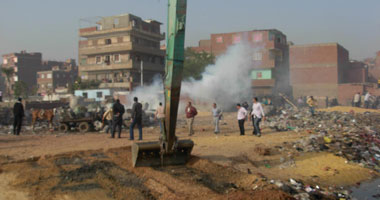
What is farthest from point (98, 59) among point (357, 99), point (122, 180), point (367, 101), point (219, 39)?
point (122, 180)

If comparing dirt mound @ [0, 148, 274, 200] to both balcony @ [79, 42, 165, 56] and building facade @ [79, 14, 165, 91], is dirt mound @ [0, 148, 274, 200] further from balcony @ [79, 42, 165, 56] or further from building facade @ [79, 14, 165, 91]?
balcony @ [79, 42, 165, 56]

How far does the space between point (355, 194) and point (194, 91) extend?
83.1ft

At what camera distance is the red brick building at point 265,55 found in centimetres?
4325

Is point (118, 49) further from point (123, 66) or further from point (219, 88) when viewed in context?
point (219, 88)

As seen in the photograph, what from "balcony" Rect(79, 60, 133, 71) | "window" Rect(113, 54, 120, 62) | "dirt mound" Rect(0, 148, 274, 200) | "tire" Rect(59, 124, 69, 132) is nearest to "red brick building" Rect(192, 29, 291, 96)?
"balcony" Rect(79, 60, 133, 71)

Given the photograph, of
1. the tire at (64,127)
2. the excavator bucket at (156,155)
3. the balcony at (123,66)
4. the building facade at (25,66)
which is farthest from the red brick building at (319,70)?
the building facade at (25,66)

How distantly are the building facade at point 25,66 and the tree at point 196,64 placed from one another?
143 feet

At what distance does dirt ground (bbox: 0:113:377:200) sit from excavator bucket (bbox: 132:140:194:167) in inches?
6.5

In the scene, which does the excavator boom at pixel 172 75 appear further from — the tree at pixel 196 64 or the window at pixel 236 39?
the window at pixel 236 39

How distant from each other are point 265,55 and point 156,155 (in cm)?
4027

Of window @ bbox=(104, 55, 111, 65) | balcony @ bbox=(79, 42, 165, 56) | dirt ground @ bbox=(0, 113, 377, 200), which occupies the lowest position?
dirt ground @ bbox=(0, 113, 377, 200)

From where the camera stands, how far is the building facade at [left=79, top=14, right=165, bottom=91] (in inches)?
1847

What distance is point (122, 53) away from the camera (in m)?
47.7

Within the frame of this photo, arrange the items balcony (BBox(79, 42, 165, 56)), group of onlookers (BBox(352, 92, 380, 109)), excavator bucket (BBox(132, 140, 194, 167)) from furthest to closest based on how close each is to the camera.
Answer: balcony (BBox(79, 42, 165, 56))
group of onlookers (BBox(352, 92, 380, 109))
excavator bucket (BBox(132, 140, 194, 167))
